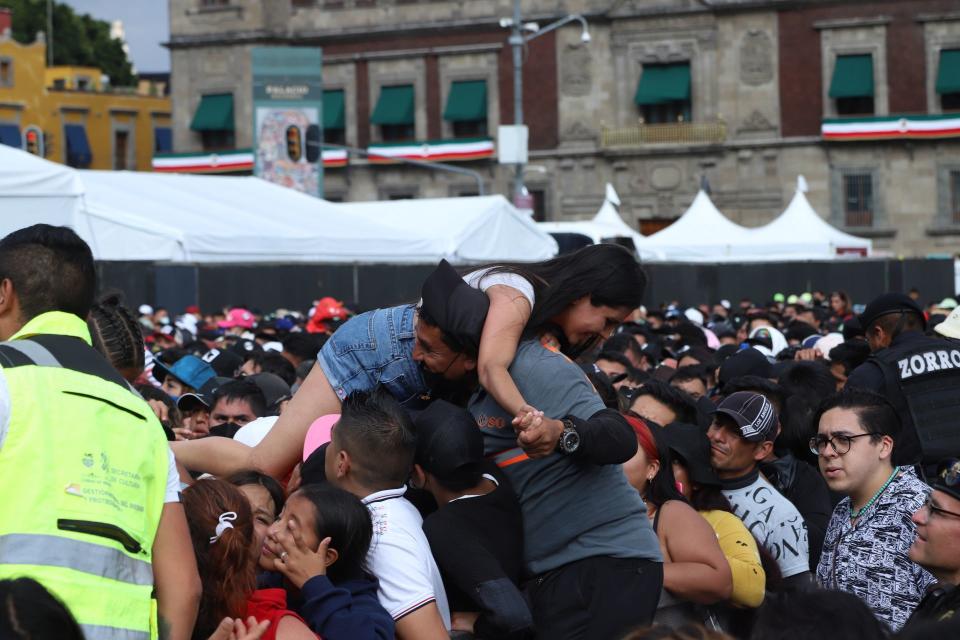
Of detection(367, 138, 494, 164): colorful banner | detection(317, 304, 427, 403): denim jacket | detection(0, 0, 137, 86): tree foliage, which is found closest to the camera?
detection(317, 304, 427, 403): denim jacket

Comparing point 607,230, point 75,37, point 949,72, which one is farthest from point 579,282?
point 75,37

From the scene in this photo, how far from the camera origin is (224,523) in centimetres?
385

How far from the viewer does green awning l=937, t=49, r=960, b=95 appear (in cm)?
4681

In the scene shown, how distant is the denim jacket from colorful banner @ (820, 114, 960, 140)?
44.5 meters

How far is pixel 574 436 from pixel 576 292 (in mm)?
535

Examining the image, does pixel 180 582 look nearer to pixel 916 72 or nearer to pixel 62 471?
pixel 62 471

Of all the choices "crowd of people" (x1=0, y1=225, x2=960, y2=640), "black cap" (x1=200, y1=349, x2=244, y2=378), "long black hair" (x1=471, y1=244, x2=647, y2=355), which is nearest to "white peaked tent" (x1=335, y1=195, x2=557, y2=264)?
"black cap" (x1=200, y1=349, x2=244, y2=378)

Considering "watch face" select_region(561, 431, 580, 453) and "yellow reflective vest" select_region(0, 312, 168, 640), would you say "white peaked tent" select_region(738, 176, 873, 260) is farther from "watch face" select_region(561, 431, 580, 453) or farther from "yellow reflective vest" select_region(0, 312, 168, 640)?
"yellow reflective vest" select_region(0, 312, 168, 640)

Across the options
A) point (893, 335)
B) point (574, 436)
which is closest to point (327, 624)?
point (574, 436)

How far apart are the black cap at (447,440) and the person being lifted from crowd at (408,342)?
0.21m

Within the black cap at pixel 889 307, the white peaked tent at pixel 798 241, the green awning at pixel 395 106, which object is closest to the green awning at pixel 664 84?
the green awning at pixel 395 106

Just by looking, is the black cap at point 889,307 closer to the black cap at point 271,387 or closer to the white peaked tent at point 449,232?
the black cap at point 271,387

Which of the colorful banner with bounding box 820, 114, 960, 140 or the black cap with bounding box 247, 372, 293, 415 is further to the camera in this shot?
the colorful banner with bounding box 820, 114, 960, 140

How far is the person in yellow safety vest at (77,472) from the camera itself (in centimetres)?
316
